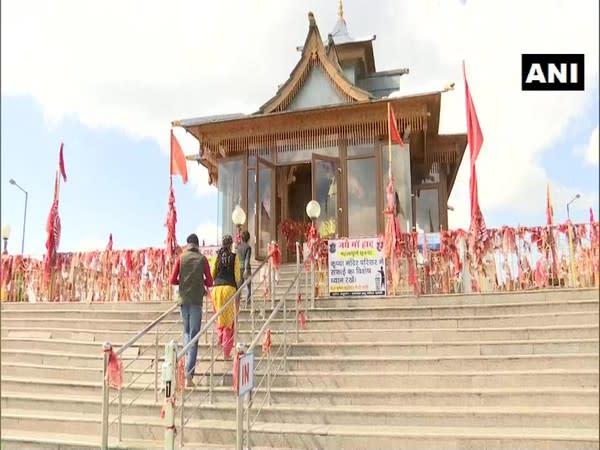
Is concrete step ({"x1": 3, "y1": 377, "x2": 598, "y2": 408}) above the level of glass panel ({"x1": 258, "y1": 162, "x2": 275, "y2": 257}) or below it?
below

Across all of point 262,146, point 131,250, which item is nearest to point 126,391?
point 131,250

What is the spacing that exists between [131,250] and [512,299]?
8.44 m

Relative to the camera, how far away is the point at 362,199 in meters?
14.3

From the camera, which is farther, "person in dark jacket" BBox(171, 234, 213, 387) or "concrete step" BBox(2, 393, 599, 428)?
"person in dark jacket" BBox(171, 234, 213, 387)

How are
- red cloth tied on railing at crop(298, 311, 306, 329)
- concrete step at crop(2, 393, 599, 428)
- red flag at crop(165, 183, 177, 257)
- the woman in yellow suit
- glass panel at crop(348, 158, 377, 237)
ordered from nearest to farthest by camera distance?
concrete step at crop(2, 393, 599, 428) → the woman in yellow suit → red cloth tied on railing at crop(298, 311, 306, 329) → red flag at crop(165, 183, 177, 257) → glass panel at crop(348, 158, 377, 237)

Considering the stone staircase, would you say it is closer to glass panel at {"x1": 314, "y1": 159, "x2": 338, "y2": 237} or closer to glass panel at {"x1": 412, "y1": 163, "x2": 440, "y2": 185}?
glass panel at {"x1": 314, "y1": 159, "x2": 338, "y2": 237}

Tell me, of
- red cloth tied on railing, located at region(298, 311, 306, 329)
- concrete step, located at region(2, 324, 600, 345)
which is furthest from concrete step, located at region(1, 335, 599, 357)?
red cloth tied on railing, located at region(298, 311, 306, 329)

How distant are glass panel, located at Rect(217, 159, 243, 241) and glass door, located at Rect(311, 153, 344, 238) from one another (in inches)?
91.5

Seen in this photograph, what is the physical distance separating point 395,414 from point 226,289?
3001mm

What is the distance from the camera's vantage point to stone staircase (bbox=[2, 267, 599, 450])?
588 cm

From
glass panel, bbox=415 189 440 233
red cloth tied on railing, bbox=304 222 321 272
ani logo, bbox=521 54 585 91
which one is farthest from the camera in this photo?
glass panel, bbox=415 189 440 233

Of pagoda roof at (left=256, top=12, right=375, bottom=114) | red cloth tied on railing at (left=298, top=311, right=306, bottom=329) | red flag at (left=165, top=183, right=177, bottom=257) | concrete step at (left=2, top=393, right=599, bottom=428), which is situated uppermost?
pagoda roof at (left=256, top=12, right=375, bottom=114)

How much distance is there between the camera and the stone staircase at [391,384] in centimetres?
588

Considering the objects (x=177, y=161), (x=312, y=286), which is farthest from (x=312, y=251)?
(x=177, y=161)
